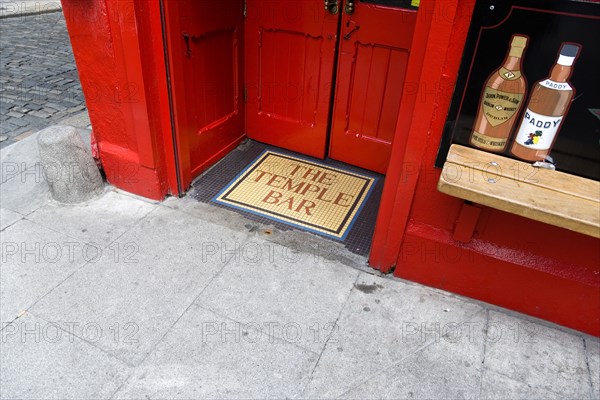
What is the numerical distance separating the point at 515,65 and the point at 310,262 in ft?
6.04

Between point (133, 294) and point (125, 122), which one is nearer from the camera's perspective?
point (133, 294)

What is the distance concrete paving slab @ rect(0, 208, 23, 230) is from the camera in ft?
11.2

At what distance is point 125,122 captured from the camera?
3508mm

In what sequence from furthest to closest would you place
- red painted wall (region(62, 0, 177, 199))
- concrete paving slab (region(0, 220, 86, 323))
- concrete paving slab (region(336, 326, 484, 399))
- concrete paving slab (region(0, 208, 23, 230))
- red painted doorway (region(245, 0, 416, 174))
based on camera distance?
red painted doorway (region(245, 0, 416, 174)) → concrete paving slab (region(0, 208, 23, 230)) → red painted wall (region(62, 0, 177, 199)) → concrete paving slab (region(0, 220, 86, 323)) → concrete paving slab (region(336, 326, 484, 399))

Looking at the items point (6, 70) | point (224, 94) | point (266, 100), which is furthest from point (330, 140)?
point (6, 70)

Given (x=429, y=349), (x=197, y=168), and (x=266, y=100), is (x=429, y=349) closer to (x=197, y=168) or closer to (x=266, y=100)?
(x=197, y=168)

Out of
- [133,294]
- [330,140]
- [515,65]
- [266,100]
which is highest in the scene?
[515,65]

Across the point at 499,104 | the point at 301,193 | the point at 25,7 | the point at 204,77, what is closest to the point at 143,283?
the point at 301,193

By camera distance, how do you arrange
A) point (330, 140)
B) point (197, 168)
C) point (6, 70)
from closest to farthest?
point (197, 168) → point (330, 140) → point (6, 70)

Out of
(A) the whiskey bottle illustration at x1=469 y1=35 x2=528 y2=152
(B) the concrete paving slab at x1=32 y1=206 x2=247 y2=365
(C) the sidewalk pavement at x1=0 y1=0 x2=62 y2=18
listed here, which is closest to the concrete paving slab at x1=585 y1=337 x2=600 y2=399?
(A) the whiskey bottle illustration at x1=469 y1=35 x2=528 y2=152

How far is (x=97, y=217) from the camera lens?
353cm

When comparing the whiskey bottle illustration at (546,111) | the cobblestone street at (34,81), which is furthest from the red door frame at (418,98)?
the cobblestone street at (34,81)

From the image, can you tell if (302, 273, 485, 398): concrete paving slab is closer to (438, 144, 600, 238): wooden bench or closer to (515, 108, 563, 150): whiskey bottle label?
(438, 144, 600, 238): wooden bench

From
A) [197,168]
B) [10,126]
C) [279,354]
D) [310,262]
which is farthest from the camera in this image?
[10,126]
